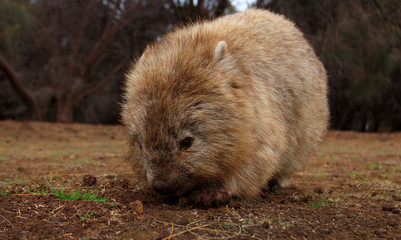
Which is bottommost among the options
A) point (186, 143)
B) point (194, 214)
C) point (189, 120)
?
point (194, 214)

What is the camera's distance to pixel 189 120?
8.95 feet

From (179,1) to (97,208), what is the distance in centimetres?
875

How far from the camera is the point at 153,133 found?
108 inches

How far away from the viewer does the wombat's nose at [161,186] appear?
2.67 m

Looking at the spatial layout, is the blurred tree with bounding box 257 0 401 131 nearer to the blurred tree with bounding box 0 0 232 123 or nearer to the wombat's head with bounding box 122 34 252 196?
the blurred tree with bounding box 0 0 232 123

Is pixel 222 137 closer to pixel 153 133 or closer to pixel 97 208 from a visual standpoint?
pixel 153 133

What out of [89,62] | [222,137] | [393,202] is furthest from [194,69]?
[89,62]

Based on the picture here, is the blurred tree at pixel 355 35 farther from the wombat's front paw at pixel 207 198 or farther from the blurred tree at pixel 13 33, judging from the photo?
the blurred tree at pixel 13 33

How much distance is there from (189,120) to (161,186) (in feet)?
1.65

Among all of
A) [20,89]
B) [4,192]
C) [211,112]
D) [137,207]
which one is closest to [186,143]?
[211,112]

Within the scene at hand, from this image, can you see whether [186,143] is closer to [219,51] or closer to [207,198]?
[207,198]

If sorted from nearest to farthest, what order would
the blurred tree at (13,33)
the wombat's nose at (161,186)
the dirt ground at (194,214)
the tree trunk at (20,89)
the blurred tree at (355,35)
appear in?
1. the dirt ground at (194,214)
2. the wombat's nose at (161,186)
3. the blurred tree at (355,35)
4. the tree trunk at (20,89)
5. the blurred tree at (13,33)

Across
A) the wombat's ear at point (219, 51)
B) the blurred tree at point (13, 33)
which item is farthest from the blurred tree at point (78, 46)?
the wombat's ear at point (219, 51)

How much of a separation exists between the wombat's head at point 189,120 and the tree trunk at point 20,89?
9.86 metres
